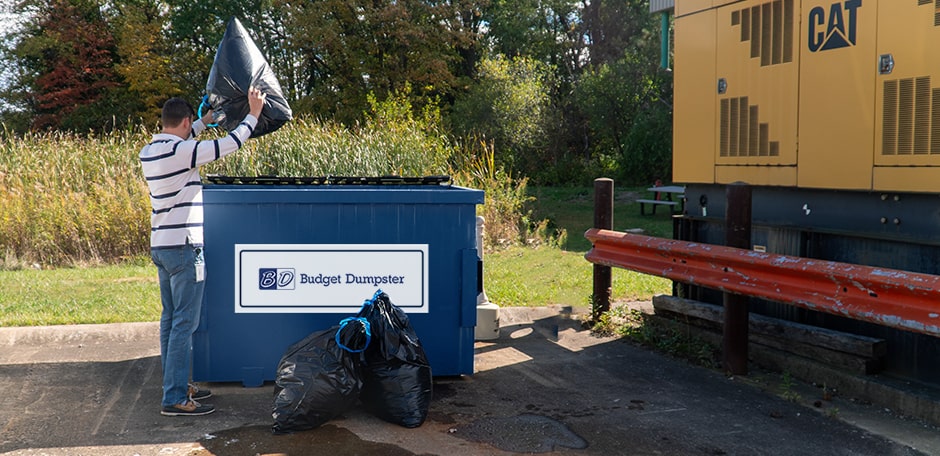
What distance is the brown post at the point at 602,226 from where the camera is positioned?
7.74m

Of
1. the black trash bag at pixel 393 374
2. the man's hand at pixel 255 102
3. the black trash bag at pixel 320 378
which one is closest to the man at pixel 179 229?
the man's hand at pixel 255 102

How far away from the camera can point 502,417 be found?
5.18 meters

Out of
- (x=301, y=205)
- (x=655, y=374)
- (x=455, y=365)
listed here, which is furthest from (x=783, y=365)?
(x=301, y=205)

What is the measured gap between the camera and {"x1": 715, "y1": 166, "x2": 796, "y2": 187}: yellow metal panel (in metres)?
6.52

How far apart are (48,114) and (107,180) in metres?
25.1

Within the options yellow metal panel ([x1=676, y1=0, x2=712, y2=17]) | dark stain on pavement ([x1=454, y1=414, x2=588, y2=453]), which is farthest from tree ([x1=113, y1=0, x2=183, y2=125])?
dark stain on pavement ([x1=454, y1=414, x2=588, y2=453])

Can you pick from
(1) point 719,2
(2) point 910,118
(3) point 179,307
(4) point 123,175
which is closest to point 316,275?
(3) point 179,307

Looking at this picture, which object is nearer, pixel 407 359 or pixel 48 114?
pixel 407 359

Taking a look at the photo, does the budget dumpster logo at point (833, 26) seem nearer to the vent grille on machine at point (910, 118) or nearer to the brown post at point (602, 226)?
the vent grille on machine at point (910, 118)

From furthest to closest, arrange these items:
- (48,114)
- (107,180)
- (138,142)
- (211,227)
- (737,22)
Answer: (48,114) → (138,142) → (107,180) → (737,22) → (211,227)

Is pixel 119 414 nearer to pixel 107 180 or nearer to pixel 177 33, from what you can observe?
pixel 107 180

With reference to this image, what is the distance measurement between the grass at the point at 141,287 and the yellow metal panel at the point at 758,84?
2149 mm

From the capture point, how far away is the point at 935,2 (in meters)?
5.23

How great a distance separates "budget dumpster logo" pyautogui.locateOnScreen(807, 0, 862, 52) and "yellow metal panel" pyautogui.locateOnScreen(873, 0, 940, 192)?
239 millimetres
